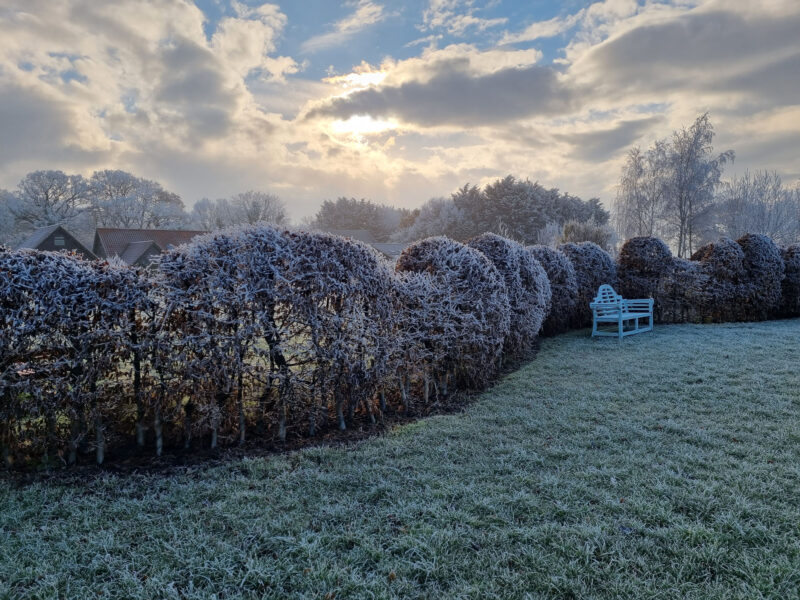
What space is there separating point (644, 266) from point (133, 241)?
31.8 m

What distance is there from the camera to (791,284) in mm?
12055

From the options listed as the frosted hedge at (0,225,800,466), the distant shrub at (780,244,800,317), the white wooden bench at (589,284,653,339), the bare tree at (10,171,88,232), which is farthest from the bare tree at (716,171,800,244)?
the bare tree at (10,171,88,232)

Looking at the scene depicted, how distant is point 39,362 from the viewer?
302cm

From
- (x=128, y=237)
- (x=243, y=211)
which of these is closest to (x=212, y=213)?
(x=243, y=211)

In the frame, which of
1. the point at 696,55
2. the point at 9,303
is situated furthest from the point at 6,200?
the point at 696,55

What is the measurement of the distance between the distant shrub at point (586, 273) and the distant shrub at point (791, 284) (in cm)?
562

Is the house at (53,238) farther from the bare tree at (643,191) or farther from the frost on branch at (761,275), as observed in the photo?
the bare tree at (643,191)

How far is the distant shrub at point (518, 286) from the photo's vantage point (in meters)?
6.95

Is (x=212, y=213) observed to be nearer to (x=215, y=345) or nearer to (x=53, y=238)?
(x=53, y=238)

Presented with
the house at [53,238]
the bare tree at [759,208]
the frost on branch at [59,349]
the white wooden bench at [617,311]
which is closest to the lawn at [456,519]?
the frost on branch at [59,349]

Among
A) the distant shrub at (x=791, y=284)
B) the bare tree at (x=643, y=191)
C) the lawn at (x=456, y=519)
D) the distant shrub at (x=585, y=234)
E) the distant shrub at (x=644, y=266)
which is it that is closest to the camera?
the lawn at (x=456, y=519)

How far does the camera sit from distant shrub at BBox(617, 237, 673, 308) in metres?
11.1

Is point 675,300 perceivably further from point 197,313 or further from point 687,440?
point 197,313

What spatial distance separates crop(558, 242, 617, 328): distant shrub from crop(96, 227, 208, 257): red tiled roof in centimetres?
2582
